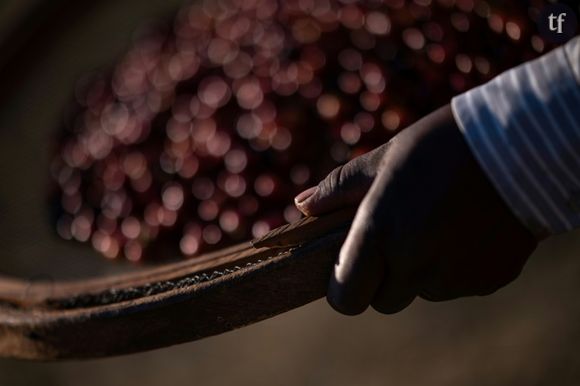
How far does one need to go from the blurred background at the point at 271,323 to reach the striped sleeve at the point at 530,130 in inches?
12.7

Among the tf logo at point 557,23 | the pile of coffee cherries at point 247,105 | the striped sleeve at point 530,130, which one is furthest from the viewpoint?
the pile of coffee cherries at point 247,105

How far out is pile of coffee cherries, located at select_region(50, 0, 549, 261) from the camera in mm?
892

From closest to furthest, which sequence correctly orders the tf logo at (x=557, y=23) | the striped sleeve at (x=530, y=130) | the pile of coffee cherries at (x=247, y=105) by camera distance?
1. the striped sleeve at (x=530, y=130)
2. the tf logo at (x=557, y=23)
3. the pile of coffee cherries at (x=247, y=105)

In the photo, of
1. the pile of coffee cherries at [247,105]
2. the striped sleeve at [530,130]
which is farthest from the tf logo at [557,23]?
the striped sleeve at [530,130]

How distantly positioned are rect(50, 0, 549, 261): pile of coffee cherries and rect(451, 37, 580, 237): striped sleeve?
273 millimetres

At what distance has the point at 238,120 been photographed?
112 centimetres

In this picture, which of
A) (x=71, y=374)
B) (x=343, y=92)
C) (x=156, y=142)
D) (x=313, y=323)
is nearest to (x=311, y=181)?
(x=343, y=92)

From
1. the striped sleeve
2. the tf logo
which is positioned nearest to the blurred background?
the tf logo

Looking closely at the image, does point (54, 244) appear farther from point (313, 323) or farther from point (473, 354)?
point (473, 354)

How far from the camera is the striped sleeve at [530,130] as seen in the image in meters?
0.56

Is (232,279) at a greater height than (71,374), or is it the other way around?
(232,279)

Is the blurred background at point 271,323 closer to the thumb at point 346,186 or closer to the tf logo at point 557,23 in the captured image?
the tf logo at point 557,23

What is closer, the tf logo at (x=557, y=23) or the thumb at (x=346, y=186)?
the thumb at (x=346, y=186)

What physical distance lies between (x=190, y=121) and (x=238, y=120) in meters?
0.10
